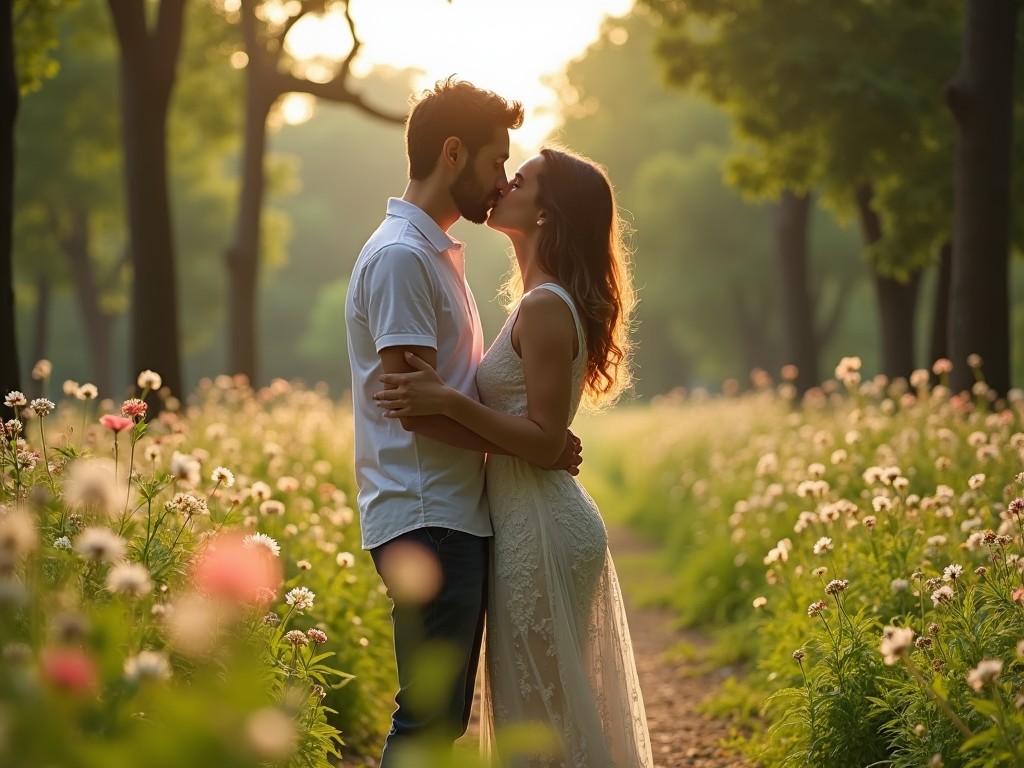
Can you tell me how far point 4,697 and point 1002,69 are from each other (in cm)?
905

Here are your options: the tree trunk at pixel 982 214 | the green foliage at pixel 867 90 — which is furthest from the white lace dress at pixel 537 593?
the green foliage at pixel 867 90

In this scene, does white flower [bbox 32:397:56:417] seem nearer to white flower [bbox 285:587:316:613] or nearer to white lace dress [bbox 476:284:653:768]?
white flower [bbox 285:587:316:613]

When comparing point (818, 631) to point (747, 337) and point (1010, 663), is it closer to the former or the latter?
point (1010, 663)

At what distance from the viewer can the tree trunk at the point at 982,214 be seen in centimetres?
876

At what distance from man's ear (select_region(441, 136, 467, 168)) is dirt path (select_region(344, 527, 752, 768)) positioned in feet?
6.97

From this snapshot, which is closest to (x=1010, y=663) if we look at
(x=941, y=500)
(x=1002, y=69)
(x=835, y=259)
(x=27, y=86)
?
(x=941, y=500)

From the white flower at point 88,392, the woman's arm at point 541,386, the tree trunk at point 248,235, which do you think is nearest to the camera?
the woman's arm at point 541,386

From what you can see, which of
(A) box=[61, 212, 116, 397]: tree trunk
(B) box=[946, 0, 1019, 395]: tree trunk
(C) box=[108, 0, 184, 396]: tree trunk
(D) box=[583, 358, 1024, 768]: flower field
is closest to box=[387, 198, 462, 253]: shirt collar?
(D) box=[583, 358, 1024, 768]: flower field

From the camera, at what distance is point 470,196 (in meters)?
3.69

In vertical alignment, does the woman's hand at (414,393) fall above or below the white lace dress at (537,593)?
above

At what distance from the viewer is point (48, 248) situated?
28141 millimetres

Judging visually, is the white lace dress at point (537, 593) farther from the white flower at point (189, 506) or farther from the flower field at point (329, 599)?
the white flower at point (189, 506)

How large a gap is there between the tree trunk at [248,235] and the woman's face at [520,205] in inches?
414

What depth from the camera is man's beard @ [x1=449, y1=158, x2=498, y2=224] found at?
3.66m
